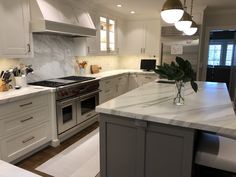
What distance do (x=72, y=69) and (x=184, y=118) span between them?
316 centimetres

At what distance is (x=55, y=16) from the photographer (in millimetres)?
3010

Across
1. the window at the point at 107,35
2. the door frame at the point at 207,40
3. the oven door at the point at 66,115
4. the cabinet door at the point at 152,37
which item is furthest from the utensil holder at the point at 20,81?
the door frame at the point at 207,40

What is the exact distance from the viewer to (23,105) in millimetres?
2406

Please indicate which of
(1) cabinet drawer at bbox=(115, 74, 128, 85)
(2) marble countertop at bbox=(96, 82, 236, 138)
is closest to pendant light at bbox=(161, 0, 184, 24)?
(2) marble countertop at bbox=(96, 82, 236, 138)

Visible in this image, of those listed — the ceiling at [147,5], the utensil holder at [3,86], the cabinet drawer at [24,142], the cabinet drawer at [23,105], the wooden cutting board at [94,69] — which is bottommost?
the cabinet drawer at [24,142]

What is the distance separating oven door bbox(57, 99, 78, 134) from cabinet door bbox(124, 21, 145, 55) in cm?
306

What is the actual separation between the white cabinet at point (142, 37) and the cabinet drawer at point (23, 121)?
3600 millimetres

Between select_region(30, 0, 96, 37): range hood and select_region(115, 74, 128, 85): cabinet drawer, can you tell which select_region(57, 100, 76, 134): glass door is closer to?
select_region(30, 0, 96, 37): range hood

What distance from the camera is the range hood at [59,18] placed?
2.79 metres

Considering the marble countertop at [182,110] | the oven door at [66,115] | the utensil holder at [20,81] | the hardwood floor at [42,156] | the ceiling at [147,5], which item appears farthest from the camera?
the ceiling at [147,5]

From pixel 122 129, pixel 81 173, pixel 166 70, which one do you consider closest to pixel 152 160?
pixel 122 129

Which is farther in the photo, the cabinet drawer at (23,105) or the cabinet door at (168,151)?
the cabinet drawer at (23,105)

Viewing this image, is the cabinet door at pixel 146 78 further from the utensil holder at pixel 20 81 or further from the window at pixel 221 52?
A: the window at pixel 221 52

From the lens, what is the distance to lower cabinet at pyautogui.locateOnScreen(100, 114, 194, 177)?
1486mm
